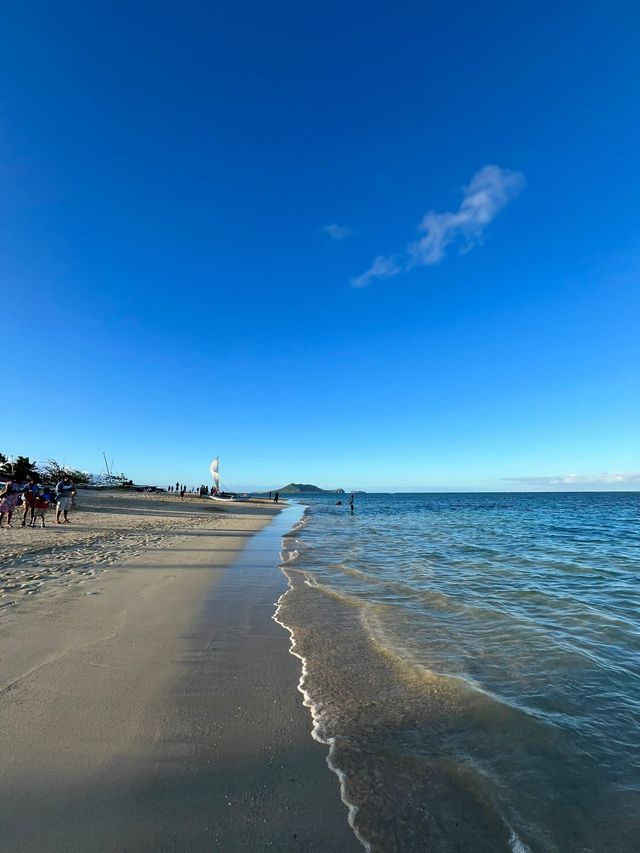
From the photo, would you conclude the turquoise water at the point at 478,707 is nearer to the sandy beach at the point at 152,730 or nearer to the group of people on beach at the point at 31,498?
the sandy beach at the point at 152,730

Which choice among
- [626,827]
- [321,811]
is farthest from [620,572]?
[321,811]

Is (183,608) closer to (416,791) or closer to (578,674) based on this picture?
→ (416,791)

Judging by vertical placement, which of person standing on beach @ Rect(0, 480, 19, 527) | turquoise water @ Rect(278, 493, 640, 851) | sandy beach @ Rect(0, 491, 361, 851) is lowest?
turquoise water @ Rect(278, 493, 640, 851)

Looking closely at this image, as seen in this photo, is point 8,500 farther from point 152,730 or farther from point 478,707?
point 478,707

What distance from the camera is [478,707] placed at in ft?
13.6

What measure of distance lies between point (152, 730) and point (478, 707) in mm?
2945

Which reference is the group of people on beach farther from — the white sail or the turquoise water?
the white sail

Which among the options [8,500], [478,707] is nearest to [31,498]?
[8,500]

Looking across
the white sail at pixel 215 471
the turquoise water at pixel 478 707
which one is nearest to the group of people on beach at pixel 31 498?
the turquoise water at pixel 478 707

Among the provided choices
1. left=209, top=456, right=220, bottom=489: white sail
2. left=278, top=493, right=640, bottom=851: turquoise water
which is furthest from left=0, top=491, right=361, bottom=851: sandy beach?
left=209, top=456, right=220, bottom=489: white sail

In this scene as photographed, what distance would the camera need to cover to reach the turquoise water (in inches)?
105

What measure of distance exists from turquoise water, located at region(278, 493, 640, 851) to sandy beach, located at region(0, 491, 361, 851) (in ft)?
1.14

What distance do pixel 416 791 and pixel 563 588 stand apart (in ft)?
26.6

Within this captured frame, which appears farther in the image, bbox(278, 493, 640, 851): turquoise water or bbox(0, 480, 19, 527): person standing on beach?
bbox(0, 480, 19, 527): person standing on beach
